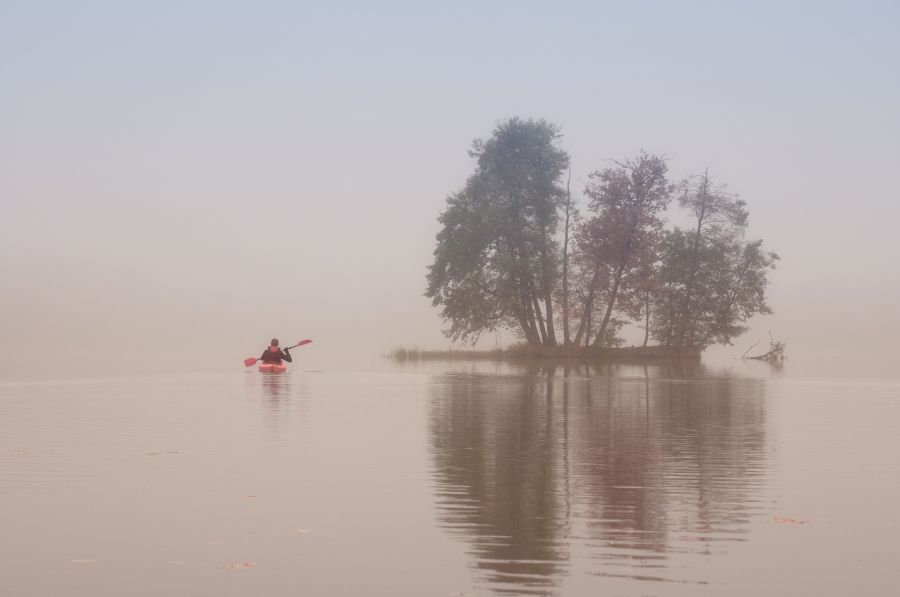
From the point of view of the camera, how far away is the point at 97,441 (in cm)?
1647

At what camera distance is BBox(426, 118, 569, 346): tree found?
225 ft

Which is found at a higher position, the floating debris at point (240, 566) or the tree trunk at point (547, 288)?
the tree trunk at point (547, 288)

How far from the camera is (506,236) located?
68.9 meters

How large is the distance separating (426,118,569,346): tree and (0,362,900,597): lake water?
1808 inches

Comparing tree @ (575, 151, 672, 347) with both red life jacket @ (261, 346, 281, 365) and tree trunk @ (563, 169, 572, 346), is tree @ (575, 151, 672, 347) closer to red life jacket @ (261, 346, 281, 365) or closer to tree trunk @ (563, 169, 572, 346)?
tree trunk @ (563, 169, 572, 346)

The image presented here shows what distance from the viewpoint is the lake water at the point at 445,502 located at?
7.92 metres

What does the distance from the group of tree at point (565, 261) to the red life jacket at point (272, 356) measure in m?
26.3

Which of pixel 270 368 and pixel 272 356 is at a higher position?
pixel 272 356

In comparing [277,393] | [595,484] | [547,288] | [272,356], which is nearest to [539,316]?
[547,288]

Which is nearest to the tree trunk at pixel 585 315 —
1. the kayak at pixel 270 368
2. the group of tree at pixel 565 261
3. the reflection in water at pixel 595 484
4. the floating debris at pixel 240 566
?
the group of tree at pixel 565 261

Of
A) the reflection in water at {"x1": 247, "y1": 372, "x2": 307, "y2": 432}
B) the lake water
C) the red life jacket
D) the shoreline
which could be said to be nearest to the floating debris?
the lake water

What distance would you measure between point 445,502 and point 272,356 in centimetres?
3278

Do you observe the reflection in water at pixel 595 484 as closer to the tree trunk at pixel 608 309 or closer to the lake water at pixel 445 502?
the lake water at pixel 445 502

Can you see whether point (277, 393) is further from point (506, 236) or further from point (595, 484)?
point (506, 236)
